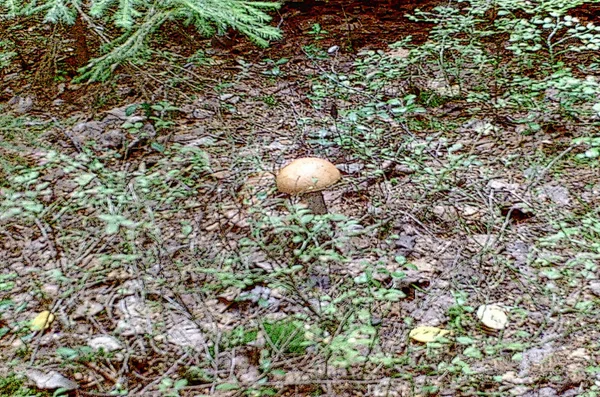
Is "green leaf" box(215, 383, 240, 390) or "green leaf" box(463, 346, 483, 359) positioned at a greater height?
"green leaf" box(215, 383, 240, 390)

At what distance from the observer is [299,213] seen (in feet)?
9.07

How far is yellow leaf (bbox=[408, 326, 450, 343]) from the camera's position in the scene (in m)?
2.63

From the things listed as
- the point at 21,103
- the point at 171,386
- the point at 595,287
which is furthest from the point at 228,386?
the point at 21,103

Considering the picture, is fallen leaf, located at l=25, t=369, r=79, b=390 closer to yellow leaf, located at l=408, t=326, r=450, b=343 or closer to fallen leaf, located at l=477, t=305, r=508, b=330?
yellow leaf, located at l=408, t=326, r=450, b=343

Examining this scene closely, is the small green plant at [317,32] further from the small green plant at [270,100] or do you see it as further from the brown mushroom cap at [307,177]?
the brown mushroom cap at [307,177]

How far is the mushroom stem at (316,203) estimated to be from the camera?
335cm

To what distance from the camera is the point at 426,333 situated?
267 centimetres

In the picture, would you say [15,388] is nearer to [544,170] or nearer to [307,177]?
[307,177]

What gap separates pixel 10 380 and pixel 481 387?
2.18m

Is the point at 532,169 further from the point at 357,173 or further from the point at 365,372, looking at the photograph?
the point at 365,372

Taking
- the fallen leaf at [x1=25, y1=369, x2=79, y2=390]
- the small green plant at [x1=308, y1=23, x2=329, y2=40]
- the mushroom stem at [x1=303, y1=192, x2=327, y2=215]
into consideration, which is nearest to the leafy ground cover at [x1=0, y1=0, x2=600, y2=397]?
the fallen leaf at [x1=25, y1=369, x2=79, y2=390]

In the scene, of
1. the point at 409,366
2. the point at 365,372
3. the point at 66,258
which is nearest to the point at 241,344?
the point at 365,372

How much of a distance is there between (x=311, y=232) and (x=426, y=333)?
2.83 feet

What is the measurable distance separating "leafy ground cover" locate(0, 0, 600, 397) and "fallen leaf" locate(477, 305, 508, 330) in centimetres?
1
